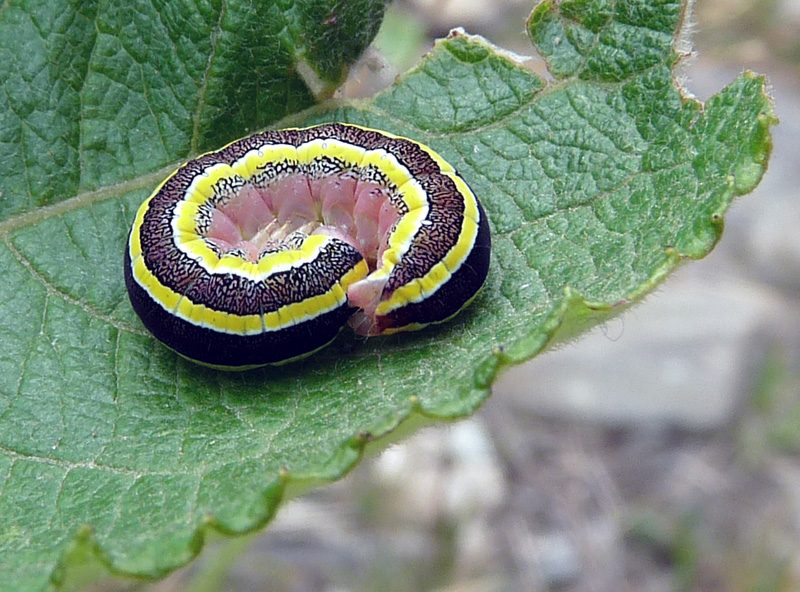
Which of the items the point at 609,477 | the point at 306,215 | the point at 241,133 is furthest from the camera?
the point at 609,477

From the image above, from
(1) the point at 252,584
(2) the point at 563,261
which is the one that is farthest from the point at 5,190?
(1) the point at 252,584

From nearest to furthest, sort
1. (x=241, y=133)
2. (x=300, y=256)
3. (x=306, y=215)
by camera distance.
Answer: (x=300, y=256) < (x=241, y=133) < (x=306, y=215)

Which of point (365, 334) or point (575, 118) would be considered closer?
point (365, 334)

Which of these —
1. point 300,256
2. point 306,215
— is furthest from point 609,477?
point 300,256

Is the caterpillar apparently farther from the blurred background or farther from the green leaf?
the blurred background

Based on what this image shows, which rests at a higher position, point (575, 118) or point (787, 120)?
point (575, 118)

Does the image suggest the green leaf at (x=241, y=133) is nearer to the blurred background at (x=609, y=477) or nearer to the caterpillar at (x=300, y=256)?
the caterpillar at (x=300, y=256)

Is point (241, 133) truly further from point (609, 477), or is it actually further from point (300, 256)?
point (609, 477)

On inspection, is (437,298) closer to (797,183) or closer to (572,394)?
(572,394)
